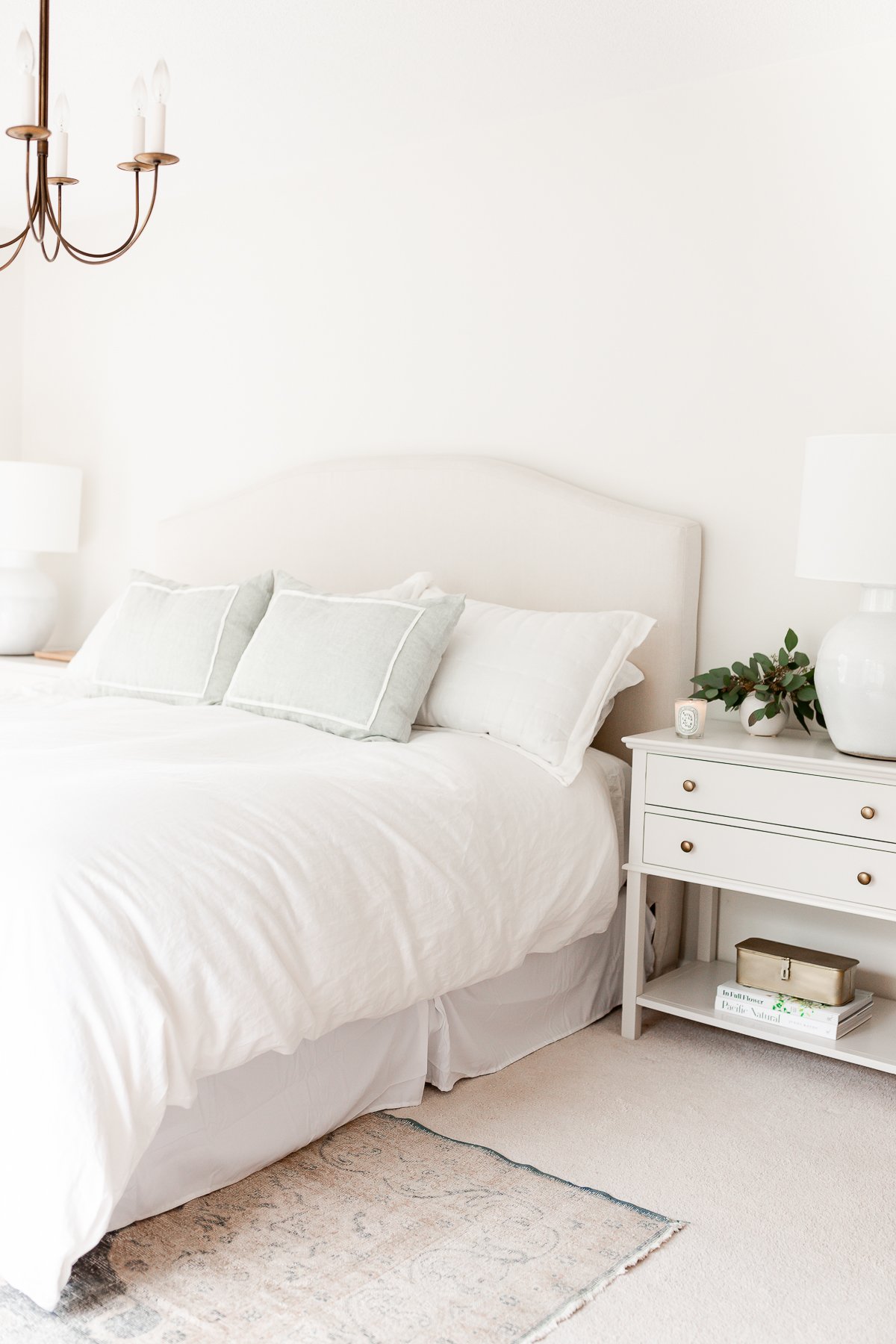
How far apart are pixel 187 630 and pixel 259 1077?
1449mm

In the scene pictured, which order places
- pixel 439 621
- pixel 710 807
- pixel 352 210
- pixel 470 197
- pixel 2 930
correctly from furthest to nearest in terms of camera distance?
pixel 352 210 → pixel 470 197 → pixel 439 621 → pixel 710 807 → pixel 2 930

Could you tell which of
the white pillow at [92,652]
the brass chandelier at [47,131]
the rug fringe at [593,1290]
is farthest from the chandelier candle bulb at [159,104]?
the rug fringe at [593,1290]

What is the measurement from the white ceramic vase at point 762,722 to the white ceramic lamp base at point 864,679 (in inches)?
6.8

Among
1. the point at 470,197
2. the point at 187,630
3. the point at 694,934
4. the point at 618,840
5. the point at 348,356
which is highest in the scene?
the point at 470,197

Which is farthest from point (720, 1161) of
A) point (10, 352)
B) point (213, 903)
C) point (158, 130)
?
point (10, 352)

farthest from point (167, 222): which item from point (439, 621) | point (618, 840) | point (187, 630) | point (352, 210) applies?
point (618, 840)

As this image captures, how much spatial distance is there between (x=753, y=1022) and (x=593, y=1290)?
0.98 metres

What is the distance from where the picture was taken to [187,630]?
3.11m

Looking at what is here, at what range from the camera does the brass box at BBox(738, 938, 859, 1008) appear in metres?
2.49

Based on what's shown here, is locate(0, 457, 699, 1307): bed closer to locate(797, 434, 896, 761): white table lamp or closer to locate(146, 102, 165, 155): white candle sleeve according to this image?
locate(797, 434, 896, 761): white table lamp

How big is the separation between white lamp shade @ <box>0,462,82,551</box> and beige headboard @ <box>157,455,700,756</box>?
500 millimetres

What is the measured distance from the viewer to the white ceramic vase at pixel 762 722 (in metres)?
2.69

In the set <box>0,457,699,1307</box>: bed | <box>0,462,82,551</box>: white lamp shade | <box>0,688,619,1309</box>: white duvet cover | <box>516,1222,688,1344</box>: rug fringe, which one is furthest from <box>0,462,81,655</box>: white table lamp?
<box>516,1222,688,1344</box>: rug fringe

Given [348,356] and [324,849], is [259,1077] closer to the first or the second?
[324,849]
